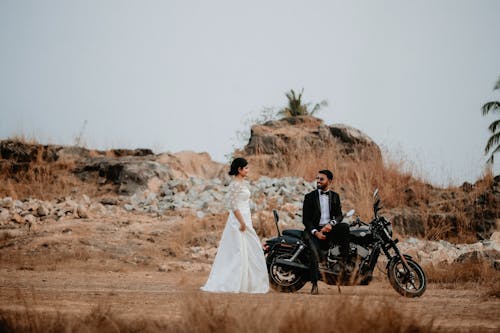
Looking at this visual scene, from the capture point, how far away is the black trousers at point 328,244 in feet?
30.0

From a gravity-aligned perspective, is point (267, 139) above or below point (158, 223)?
above

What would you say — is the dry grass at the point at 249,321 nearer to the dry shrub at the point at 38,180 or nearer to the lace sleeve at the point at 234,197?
the lace sleeve at the point at 234,197

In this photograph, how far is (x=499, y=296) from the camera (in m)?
9.05

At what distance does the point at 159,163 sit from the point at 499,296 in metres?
17.2

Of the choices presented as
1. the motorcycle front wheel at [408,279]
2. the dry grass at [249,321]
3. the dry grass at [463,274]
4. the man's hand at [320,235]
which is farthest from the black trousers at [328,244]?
the dry grass at [249,321]

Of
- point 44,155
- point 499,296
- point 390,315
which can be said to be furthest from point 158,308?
point 44,155

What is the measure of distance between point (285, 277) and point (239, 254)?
86 centimetres

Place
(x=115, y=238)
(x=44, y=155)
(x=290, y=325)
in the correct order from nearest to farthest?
(x=290, y=325)
(x=115, y=238)
(x=44, y=155)

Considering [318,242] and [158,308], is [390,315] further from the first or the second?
[318,242]

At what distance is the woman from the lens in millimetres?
9453

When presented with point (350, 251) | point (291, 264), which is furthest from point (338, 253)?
point (291, 264)

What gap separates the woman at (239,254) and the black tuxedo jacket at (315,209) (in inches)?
35.2

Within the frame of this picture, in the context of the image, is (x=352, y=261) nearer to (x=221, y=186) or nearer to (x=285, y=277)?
(x=285, y=277)

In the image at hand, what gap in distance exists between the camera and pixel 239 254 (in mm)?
9531
